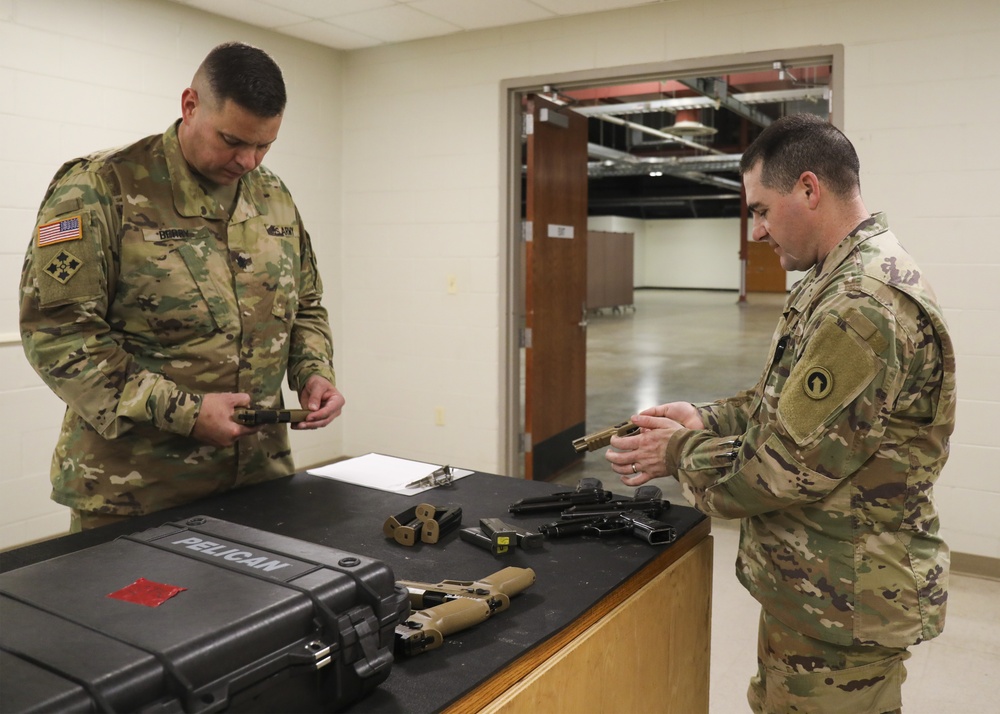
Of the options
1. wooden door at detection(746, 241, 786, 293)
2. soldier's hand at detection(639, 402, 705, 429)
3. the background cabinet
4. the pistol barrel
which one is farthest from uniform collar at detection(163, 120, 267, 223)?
wooden door at detection(746, 241, 786, 293)

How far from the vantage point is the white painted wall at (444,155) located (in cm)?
355

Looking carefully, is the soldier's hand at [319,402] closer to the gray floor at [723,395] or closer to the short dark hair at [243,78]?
the short dark hair at [243,78]

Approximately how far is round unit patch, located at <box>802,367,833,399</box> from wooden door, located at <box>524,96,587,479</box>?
10.9 feet

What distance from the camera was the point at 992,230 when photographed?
3.50 meters

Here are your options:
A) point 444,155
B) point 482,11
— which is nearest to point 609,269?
point 444,155

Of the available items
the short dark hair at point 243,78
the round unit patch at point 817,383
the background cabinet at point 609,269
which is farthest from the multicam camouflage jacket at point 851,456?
the background cabinet at point 609,269

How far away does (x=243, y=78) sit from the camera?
1.70 meters

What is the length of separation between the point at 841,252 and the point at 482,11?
10.6ft

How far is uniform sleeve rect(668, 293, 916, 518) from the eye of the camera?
135 centimetres

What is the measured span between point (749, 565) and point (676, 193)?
18.6m

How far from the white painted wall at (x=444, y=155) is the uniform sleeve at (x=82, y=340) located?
2.26m

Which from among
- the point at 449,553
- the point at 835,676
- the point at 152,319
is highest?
the point at 152,319

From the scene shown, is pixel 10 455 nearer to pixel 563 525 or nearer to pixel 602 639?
pixel 563 525

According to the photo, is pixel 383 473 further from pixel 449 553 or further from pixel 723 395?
pixel 723 395
